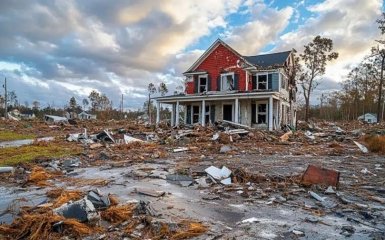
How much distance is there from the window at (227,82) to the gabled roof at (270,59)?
7.65 ft

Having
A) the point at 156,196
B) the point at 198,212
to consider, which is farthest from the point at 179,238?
the point at 156,196

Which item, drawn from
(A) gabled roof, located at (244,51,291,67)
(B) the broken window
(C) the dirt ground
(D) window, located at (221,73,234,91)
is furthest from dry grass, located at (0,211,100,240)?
(A) gabled roof, located at (244,51,291,67)

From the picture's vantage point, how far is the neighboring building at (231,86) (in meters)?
25.2

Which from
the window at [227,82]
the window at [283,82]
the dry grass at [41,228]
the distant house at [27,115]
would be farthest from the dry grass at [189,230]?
the distant house at [27,115]

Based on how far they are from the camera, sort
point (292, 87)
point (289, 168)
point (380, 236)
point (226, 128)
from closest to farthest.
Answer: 1. point (380, 236)
2. point (289, 168)
3. point (226, 128)
4. point (292, 87)

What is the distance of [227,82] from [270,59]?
167 inches

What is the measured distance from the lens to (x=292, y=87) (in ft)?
103

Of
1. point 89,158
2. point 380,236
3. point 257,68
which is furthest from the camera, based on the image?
point 257,68

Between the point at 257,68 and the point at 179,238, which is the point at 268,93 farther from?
the point at 179,238

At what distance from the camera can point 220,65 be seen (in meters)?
26.4

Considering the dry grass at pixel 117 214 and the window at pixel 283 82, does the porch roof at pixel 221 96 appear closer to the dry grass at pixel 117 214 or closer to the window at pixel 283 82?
the window at pixel 283 82

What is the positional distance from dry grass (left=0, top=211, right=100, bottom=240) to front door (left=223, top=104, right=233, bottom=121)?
21.9 m

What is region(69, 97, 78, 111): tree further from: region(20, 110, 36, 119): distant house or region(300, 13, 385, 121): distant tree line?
region(300, 13, 385, 121): distant tree line

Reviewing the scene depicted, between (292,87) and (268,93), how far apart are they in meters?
10.4
